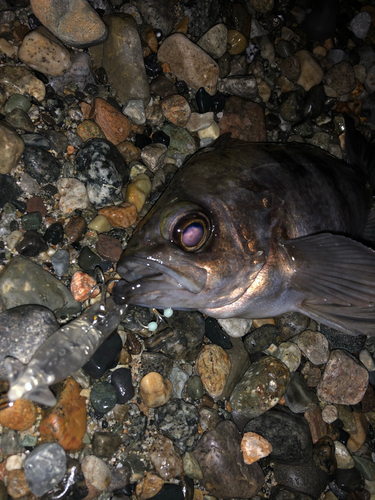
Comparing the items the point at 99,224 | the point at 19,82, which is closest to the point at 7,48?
the point at 19,82

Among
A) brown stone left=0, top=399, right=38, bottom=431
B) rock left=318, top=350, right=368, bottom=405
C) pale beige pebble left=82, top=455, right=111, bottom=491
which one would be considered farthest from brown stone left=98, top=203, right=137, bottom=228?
rock left=318, top=350, right=368, bottom=405

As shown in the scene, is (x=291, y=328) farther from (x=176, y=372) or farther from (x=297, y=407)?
(x=176, y=372)

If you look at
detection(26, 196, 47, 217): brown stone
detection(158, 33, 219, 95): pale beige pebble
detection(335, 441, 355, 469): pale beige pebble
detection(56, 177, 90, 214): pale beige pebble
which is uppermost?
detection(158, 33, 219, 95): pale beige pebble

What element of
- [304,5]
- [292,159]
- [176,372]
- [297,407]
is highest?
[304,5]

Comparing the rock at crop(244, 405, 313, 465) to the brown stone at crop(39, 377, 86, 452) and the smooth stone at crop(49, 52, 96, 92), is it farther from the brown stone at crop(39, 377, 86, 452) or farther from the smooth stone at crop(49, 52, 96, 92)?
the smooth stone at crop(49, 52, 96, 92)

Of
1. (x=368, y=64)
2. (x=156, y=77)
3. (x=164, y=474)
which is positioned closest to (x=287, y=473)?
(x=164, y=474)

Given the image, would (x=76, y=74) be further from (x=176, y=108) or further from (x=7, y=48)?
(x=176, y=108)
